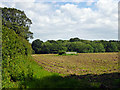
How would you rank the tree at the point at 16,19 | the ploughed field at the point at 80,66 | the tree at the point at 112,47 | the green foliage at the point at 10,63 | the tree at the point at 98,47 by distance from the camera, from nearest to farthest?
1. the green foliage at the point at 10,63
2. the ploughed field at the point at 80,66
3. the tree at the point at 16,19
4. the tree at the point at 98,47
5. the tree at the point at 112,47

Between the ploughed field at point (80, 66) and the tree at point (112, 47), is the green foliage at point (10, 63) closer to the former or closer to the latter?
the ploughed field at point (80, 66)

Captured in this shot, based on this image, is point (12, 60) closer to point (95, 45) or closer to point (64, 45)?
point (64, 45)

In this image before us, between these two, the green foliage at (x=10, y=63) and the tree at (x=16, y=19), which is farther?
the tree at (x=16, y=19)

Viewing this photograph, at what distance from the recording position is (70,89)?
563cm

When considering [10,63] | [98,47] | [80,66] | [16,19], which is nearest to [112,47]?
[98,47]

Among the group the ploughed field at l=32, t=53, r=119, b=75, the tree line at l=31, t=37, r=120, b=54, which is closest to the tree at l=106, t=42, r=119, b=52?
the tree line at l=31, t=37, r=120, b=54

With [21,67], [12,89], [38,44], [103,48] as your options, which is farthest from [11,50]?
[103,48]

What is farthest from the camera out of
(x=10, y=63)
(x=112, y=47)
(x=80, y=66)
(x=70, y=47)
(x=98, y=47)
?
(x=112, y=47)

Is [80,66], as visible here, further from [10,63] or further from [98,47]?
[98,47]

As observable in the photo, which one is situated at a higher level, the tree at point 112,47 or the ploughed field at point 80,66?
the tree at point 112,47

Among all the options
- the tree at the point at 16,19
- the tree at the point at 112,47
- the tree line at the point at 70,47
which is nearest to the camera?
the tree at the point at 16,19

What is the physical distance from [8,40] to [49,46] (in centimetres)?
5505

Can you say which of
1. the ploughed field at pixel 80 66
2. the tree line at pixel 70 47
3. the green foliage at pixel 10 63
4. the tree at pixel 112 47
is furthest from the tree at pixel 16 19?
the tree at pixel 112 47

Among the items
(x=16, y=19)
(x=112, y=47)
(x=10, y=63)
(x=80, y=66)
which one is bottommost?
(x=80, y=66)
